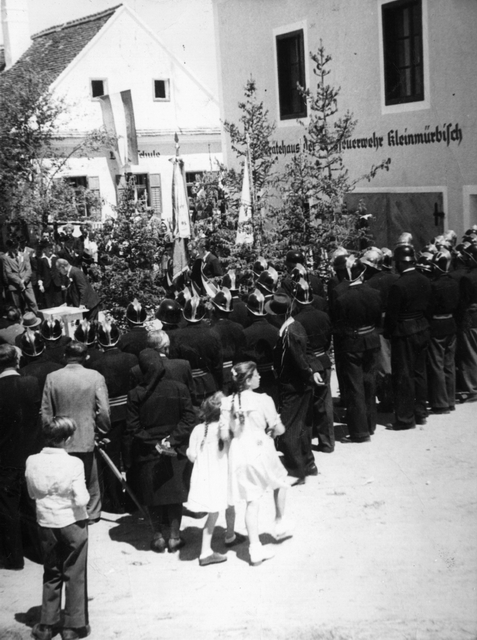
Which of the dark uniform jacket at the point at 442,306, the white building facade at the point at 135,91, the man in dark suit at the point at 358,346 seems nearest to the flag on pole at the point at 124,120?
the white building facade at the point at 135,91

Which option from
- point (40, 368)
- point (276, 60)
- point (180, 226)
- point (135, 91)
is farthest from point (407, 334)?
point (135, 91)

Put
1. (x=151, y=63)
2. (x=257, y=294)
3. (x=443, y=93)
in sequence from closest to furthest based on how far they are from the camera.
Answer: (x=257, y=294)
(x=443, y=93)
(x=151, y=63)

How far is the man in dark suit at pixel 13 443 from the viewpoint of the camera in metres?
7.05

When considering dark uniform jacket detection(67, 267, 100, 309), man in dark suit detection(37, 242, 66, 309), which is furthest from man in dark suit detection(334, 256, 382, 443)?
man in dark suit detection(37, 242, 66, 309)

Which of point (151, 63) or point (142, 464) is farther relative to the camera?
point (151, 63)

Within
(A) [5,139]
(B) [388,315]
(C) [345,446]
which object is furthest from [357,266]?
(A) [5,139]

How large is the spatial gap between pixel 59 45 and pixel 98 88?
2.97m

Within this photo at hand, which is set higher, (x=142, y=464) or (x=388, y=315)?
(x=388, y=315)

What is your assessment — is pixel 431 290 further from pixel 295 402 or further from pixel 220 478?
pixel 220 478

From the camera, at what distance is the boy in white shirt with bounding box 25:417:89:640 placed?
19.1 feet

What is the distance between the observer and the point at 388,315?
9.78 m

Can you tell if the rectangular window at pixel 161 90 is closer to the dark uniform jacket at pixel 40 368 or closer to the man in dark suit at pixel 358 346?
the man in dark suit at pixel 358 346

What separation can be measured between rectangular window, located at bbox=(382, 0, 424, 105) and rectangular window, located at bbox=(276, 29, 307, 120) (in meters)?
2.71

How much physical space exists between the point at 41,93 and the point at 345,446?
1846 centimetres
